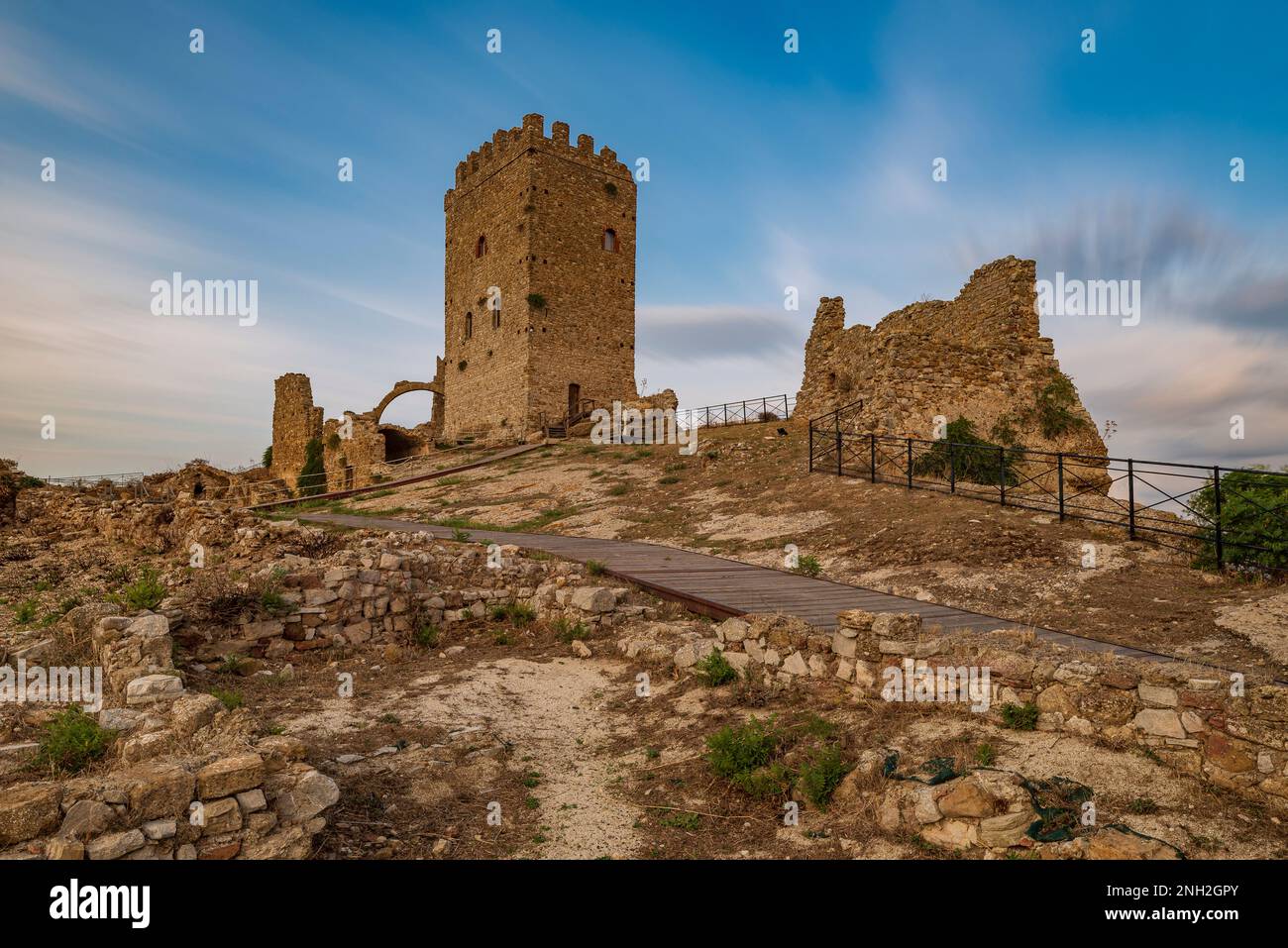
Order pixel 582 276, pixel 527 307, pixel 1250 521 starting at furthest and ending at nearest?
pixel 582 276, pixel 527 307, pixel 1250 521

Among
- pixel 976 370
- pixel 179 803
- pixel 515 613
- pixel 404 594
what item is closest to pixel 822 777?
pixel 179 803

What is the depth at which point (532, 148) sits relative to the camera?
1228 inches

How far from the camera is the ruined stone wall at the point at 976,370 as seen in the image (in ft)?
55.3

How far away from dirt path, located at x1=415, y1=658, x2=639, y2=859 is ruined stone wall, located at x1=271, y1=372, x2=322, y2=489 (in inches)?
1248

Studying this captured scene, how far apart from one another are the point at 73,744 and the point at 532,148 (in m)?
31.3

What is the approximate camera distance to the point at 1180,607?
24.4ft

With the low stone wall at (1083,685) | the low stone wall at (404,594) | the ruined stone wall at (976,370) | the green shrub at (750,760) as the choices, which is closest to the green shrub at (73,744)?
the low stone wall at (404,594)

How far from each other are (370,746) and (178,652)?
3.20 metres

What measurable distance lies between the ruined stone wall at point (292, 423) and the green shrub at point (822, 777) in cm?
3539

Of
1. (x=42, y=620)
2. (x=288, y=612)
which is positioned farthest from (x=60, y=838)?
(x=42, y=620)

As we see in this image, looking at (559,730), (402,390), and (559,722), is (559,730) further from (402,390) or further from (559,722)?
(402,390)

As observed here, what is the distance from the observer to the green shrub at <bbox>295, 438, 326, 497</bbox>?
34.0 m

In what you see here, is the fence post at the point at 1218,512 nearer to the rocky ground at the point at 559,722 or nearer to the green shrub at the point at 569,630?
the rocky ground at the point at 559,722

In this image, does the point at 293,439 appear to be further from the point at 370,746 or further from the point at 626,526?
the point at 370,746
